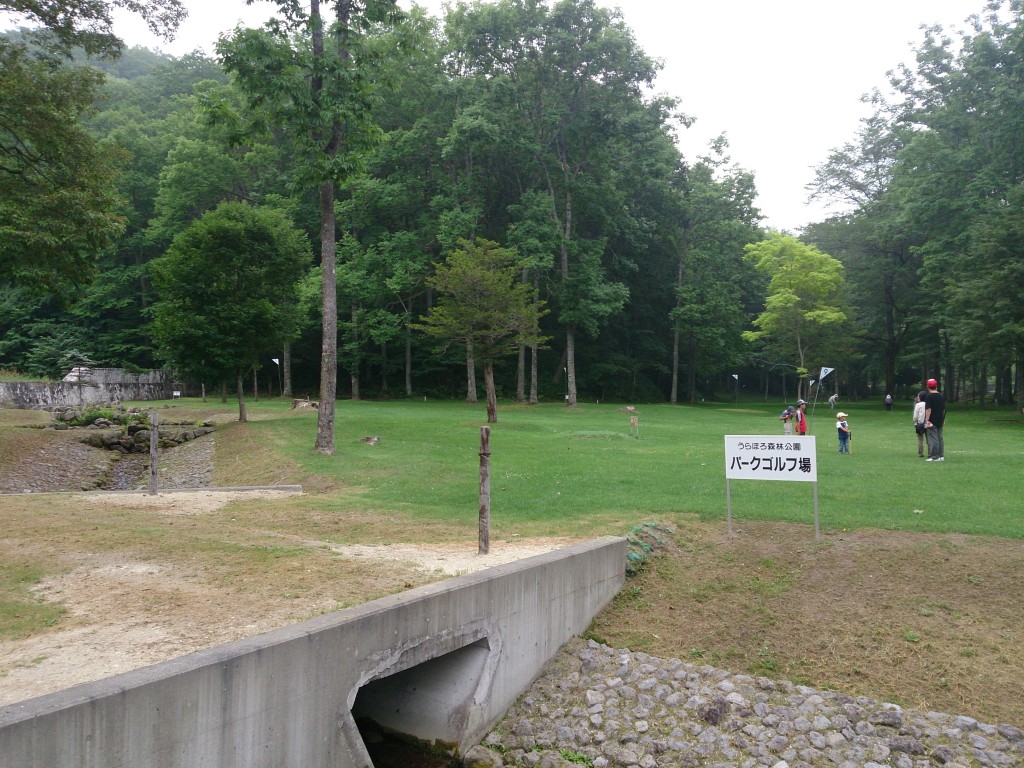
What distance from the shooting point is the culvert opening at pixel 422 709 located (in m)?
6.38

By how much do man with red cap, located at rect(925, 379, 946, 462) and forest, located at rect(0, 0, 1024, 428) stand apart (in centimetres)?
1378

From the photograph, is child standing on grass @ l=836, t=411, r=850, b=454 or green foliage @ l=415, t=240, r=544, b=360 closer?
child standing on grass @ l=836, t=411, r=850, b=454

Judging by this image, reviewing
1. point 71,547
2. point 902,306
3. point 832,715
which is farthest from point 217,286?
point 902,306

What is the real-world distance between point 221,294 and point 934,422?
73.0 feet

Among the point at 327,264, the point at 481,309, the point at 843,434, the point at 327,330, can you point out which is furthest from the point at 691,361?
the point at 327,264

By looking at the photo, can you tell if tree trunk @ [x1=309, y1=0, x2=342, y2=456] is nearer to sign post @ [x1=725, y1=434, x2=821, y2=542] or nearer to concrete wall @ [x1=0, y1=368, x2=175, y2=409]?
sign post @ [x1=725, y1=434, x2=821, y2=542]

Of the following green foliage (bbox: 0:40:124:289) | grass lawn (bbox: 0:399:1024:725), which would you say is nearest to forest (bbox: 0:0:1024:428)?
green foliage (bbox: 0:40:124:289)

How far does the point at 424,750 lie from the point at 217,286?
2301cm

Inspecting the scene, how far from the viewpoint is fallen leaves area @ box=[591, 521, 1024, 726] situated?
21.7ft

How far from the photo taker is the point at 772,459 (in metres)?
9.49

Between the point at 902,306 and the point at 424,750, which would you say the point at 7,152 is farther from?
the point at 902,306

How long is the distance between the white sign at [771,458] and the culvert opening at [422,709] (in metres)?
4.53

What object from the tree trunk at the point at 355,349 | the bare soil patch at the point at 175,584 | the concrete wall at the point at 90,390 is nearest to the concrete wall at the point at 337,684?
the bare soil patch at the point at 175,584

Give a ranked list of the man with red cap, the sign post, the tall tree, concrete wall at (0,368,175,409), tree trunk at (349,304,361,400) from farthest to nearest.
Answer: tree trunk at (349,304,361,400)
the tall tree
concrete wall at (0,368,175,409)
the man with red cap
the sign post
